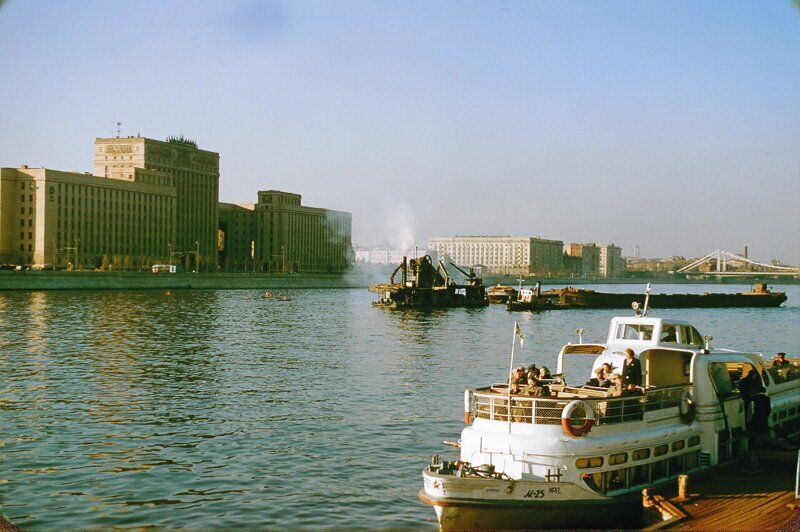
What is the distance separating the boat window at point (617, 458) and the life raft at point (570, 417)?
1117 millimetres

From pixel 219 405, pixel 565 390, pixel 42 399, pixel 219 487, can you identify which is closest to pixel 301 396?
pixel 219 405

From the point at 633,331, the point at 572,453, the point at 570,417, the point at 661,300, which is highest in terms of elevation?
the point at 633,331

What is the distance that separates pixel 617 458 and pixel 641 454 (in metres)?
1.03

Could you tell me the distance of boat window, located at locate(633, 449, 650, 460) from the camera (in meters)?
21.0

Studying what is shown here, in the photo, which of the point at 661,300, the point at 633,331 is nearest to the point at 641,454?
the point at 633,331

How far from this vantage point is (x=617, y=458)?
20.5 meters

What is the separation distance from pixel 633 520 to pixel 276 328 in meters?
68.8

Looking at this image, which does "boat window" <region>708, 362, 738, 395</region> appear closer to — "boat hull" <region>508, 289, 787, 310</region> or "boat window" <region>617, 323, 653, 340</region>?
"boat window" <region>617, 323, 653, 340</region>

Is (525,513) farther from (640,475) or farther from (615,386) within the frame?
(615,386)

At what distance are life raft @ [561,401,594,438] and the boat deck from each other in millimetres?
2726

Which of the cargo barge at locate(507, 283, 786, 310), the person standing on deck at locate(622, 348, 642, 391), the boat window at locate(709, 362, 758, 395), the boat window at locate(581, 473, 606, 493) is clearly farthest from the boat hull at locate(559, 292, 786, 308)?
the boat window at locate(581, 473, 606, 493)

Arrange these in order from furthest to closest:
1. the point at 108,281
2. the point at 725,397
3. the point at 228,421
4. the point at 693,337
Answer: the point at 108,281
the point at 228,421
the point at 693,337
the point at 725,397

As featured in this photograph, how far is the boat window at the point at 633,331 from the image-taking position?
2552 cm

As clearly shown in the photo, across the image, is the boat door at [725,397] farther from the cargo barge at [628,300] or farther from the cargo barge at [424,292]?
the cargo barge at [628,300]
